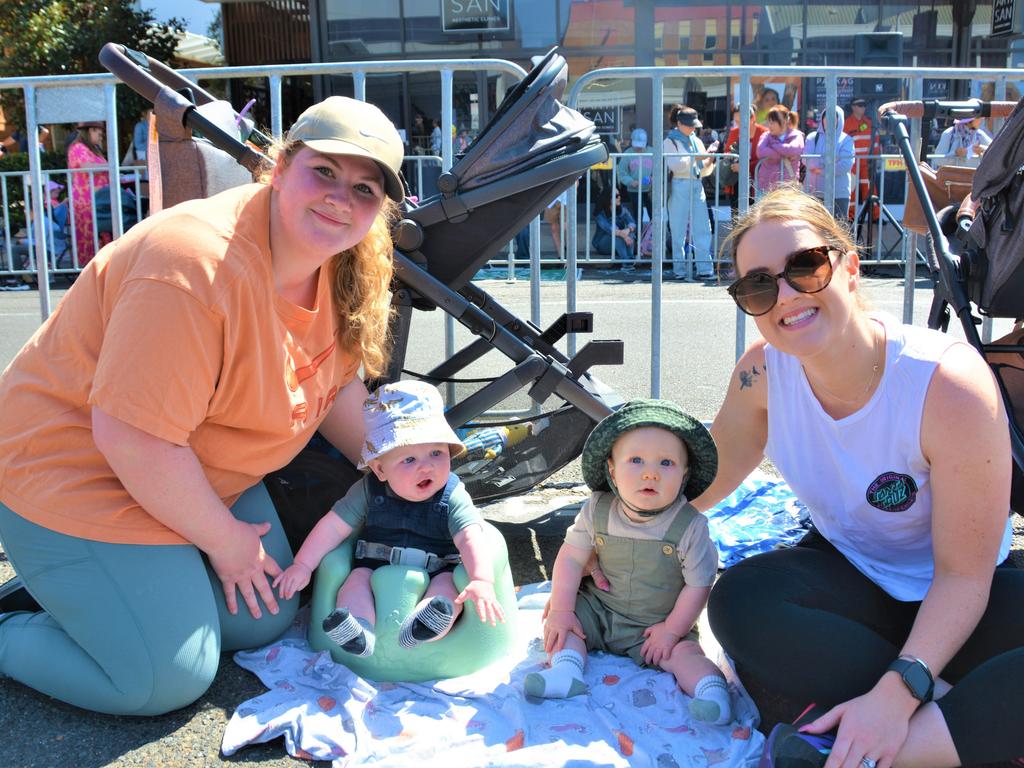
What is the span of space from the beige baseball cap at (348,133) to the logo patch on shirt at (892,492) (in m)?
1.43

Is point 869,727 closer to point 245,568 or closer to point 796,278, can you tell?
point 796,278

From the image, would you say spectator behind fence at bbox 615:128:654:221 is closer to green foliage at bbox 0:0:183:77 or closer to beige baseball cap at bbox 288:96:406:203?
green foliage at bbox 0:0:183:77

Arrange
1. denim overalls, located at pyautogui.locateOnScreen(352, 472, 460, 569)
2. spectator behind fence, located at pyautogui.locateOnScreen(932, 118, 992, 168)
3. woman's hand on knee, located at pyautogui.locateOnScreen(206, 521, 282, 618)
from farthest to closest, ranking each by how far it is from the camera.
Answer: spectator behind fence, located at pyautogui.locateOnScreen(932, 118, 992, 168) → denim overalls, located at pyautogui.locateOnScreen(352, 472, 460, 569) → woman's hand on knee, located at pyautogui.locateOnScreen(206, 521, 282, 618)

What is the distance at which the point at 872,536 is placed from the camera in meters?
2.39

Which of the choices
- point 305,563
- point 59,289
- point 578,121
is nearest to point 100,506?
point 305,563

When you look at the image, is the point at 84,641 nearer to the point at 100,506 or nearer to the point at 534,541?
the point at 100,506

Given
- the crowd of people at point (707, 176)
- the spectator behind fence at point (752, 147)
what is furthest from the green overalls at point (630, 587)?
the spectator behind fence at point (752, 147)

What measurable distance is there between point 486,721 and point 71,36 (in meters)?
16.4

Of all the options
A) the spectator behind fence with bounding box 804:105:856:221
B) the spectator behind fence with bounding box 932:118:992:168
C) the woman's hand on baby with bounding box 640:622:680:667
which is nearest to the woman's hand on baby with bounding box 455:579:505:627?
the woman's hand on baby with bounding box 640:622:680:667

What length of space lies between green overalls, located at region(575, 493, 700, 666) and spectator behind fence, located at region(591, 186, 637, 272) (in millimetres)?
8645

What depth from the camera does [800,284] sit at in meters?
2.18

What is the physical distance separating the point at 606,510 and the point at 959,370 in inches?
38.1

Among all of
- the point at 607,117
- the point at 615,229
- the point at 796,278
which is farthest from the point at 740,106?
the point at 607,117

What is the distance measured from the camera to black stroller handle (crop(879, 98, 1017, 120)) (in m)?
3.73
